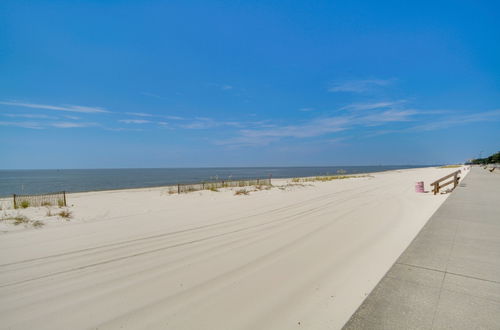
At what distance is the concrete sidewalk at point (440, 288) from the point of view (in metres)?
2.15

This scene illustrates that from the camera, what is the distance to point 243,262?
4.39m

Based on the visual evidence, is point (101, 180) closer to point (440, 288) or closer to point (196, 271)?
point (196, 271)

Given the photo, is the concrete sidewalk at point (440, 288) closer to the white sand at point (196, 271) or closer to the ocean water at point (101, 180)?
the white sand at point (196, 271)

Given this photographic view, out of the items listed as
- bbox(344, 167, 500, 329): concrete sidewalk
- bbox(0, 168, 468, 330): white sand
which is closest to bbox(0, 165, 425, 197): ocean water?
bbox(0, 168, 468, 330): white sand

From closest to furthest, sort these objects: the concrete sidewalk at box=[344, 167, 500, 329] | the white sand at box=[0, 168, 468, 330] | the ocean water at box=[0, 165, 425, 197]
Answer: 1. the concrete sidewalk at box=[344, 167, 500, 329]
2. the white sand at box=[0, 168, 468, 330]
3. the ocean water at box=[0, 165, 425, 197]

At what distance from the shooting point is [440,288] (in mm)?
2689

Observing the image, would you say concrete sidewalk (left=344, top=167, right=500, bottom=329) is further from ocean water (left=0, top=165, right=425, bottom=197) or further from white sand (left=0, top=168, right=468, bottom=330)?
ocean water (left=0, top=165, right=425, bottom=197)

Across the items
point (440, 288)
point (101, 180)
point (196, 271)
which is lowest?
point (196, 271)

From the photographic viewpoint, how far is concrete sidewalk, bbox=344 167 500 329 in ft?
7.06

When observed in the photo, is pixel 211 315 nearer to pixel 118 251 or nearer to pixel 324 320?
pixel 324 320

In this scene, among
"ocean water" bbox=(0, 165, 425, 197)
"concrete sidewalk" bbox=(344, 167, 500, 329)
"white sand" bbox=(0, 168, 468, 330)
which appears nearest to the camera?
"concrete sidewalk" bbox=(344, 167, 500, 329)

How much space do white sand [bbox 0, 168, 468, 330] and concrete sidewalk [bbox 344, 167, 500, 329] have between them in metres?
A: 0.56

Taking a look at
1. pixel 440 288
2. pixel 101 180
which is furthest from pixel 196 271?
pixel 101 180

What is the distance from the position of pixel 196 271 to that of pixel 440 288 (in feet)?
12.0
